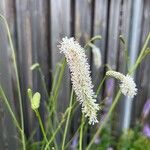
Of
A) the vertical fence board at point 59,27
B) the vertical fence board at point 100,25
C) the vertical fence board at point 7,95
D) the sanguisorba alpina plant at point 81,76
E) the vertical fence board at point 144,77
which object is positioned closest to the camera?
the sanguisorba alpina plant at point 81,76

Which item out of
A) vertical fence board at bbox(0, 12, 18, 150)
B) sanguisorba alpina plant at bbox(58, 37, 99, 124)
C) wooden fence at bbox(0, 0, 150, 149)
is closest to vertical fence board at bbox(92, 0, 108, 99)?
wooden fence at bbox(0, 0, 150, 149)

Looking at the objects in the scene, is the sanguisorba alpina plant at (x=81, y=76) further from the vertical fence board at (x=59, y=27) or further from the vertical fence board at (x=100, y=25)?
the vertical fence board at (x=100, y=25)

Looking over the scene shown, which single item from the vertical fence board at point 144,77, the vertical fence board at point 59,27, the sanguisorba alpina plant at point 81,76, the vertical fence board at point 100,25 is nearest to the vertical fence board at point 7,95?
the vertical fence board at point 59,27

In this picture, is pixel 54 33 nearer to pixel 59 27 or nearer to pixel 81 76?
pixel 59 27

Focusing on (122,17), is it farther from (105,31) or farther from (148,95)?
(148,95)

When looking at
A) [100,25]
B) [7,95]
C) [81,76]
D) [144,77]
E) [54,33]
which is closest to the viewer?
[81,76]

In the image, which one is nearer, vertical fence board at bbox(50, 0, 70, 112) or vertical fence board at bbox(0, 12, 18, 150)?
vertical fence board at bbox(0, 12, 18, 150)

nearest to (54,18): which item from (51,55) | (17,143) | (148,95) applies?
(51,55)

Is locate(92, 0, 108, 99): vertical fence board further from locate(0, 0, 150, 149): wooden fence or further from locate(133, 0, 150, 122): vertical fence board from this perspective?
locate(133, 0, 150, 122): vertical fence board

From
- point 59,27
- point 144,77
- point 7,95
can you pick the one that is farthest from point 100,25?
point 7,95
